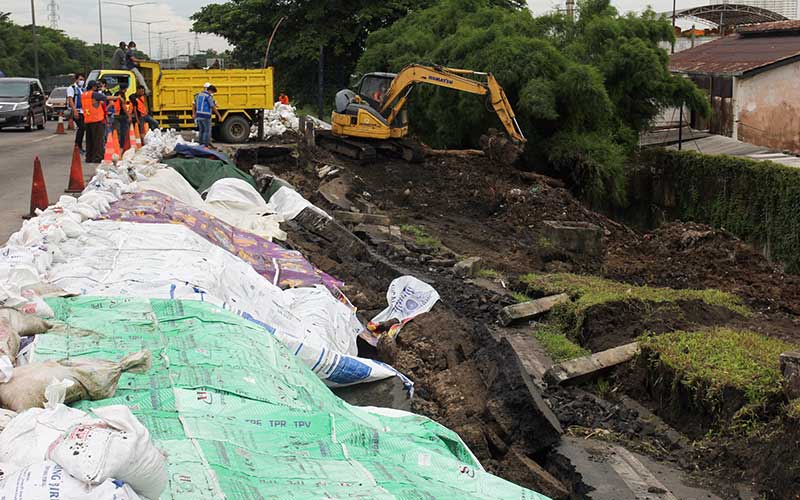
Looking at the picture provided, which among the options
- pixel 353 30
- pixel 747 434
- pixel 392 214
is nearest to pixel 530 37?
pixel 392 214

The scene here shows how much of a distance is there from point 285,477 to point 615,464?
10.8 feet

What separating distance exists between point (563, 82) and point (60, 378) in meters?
19.7

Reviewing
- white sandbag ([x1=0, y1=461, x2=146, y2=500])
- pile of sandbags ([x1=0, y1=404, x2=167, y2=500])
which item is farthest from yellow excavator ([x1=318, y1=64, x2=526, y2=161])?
white sandbag ([x1=0, y1=461, x2=146, y2=500])

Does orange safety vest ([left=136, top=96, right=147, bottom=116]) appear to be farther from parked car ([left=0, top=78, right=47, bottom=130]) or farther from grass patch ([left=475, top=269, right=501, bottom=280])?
parked car ([left=0, top=78, right=47, bottom=130])

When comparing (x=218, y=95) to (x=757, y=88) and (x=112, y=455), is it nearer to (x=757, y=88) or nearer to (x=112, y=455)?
(x=757, y=88)

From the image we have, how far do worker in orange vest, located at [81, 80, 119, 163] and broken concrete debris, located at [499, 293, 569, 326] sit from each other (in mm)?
9745

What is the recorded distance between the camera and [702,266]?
14516 mm

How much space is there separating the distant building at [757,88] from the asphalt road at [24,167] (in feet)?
61.7

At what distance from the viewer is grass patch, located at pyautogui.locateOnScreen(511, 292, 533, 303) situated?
438 inches

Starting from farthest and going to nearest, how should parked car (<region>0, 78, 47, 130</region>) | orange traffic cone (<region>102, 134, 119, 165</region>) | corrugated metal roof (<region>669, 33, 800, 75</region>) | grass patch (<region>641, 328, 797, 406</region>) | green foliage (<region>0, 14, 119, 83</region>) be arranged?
green foliage (<region>0, 14, 119, 83</region>)
parked car (<region>0, 78, 47, 130</region>)
corrugated metal roof (<region>669, 33, 800, 75</region>)
orange traffic cone (<region>102, 134, 119, 165</region>)
grass patch (<region>641, 328, 797, 406</region>)

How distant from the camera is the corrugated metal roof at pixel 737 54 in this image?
26656 millimetres

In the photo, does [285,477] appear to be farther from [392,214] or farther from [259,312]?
[392,214]

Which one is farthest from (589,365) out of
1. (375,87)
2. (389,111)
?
(375,87)

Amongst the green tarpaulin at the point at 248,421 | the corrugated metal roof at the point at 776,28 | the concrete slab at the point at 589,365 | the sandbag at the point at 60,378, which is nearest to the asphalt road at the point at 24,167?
the green tarpaulin at the point at 248,421
